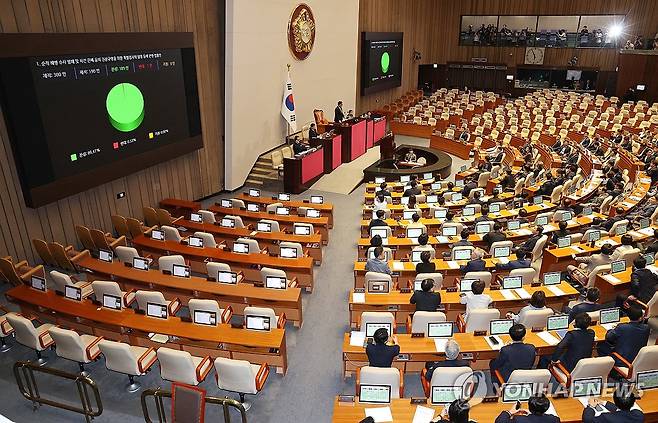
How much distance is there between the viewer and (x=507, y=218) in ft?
42.9

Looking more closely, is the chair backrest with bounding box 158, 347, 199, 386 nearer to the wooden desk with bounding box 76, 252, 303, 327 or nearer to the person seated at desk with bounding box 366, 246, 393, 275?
the wooden desk with bounding box 76, 252, 303, 327

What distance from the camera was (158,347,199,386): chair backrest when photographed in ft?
22.1

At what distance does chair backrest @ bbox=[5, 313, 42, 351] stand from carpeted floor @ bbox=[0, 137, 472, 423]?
595mm

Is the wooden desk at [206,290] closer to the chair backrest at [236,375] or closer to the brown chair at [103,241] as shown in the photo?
the brown chair at [103,241]

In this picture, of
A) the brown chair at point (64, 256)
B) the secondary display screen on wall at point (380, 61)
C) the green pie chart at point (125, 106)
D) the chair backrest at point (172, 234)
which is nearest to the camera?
the brown chair at point (64, 256)

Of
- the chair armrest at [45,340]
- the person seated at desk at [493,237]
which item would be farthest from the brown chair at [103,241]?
the person seated at desk at [493,237]

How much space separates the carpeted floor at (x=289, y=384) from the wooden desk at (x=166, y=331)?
467 millimetres

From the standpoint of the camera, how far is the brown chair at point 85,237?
1194cm

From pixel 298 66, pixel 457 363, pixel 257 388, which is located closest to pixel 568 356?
pixel 457 363

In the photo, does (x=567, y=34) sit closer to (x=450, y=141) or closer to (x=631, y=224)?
(x=450, y=141)

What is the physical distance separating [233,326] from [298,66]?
48.8 feet

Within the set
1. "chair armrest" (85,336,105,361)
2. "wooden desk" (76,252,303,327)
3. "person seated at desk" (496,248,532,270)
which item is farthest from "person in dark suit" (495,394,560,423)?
"chair armrest" (85,336,105,361)

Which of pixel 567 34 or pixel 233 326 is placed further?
pixel 567 34

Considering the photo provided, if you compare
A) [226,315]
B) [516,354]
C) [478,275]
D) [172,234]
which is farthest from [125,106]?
[516,354]
